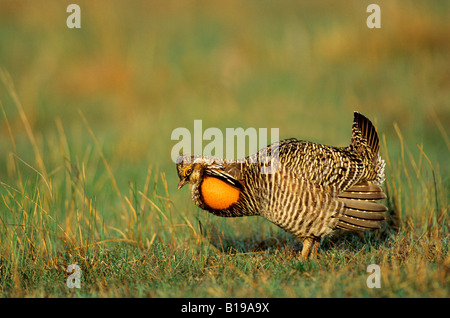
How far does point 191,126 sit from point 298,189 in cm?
487

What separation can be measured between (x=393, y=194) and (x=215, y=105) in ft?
16.2

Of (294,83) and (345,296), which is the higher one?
(294,83)

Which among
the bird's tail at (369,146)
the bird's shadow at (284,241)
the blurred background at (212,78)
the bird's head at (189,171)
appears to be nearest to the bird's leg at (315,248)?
the bird's shadow at (284,241)

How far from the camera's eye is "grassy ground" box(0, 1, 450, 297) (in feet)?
14.8

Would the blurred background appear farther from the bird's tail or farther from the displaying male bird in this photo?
the displaying male bird

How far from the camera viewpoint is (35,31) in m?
12.1

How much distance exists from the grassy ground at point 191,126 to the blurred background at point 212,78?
0.03 metres

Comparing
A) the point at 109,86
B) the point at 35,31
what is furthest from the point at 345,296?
the point at 35,31

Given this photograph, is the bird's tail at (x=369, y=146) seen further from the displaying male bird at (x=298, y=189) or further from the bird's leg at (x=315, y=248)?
the bird's leg at (x=315, y=248)

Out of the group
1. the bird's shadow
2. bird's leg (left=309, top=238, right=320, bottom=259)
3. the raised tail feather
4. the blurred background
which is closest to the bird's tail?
the raised tail feather

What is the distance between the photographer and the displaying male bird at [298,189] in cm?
473

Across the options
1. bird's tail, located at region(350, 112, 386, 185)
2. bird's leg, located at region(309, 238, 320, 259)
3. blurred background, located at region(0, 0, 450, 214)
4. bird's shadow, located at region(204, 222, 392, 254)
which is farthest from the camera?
blurred background, located at region(0, 0, 450, 214)

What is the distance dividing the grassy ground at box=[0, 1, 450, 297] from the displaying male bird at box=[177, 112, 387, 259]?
237 millimetres
